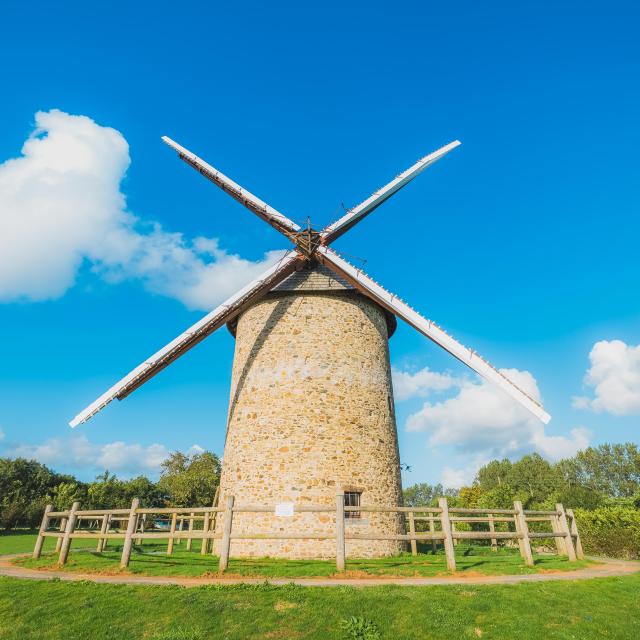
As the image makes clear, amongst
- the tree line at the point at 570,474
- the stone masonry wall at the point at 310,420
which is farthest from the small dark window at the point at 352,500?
the tree line at the point at 570,474

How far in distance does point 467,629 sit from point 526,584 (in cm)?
284

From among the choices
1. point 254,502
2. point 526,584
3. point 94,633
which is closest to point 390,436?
point 254,502

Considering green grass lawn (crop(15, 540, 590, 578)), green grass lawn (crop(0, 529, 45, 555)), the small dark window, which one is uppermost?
→ the small dark window

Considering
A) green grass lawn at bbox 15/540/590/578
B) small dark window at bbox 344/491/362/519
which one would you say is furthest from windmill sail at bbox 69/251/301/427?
small dark window at bbox 344/491/362/519

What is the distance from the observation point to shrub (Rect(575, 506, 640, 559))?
14.7 m

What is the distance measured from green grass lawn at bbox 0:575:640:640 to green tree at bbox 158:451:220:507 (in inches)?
1258

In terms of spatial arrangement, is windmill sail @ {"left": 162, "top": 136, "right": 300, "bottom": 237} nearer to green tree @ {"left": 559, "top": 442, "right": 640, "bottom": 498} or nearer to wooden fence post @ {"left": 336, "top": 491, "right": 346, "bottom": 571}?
wooden fence post @ {"left": 336, "top": 491, "right": 346, "bottom": 571}

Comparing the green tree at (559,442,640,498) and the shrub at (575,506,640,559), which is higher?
the green tree at (559,442,640,498)

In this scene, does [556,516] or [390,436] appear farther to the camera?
[390,436]

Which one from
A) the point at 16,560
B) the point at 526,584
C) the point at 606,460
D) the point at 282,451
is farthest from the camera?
the point at 606,460

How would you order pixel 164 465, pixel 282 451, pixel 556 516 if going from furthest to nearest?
pixel 164 465
pixel 282 451
pixel 556 516

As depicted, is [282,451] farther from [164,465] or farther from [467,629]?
[164,465]

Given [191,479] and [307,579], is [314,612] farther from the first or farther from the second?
[191,479]

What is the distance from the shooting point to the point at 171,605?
649 centimetres
